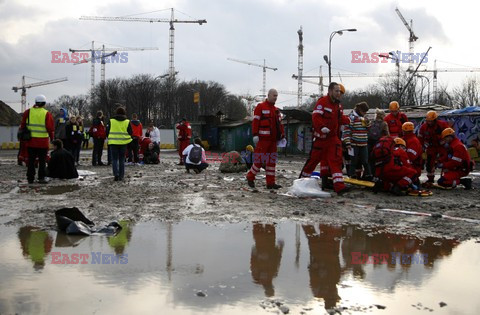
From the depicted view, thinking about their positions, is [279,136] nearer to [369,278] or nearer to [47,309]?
[369,278]

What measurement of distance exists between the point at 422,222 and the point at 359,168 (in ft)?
15.8

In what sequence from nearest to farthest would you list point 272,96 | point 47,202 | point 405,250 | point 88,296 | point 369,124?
point 88,296
point 405,250
point 47,202
point 272,96
point 369,124

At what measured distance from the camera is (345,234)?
5625 mm

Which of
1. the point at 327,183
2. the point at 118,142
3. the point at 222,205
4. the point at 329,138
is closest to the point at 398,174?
the point at 327,183

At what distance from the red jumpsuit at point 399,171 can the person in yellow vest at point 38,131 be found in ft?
22.6

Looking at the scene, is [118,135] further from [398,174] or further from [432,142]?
[432,142]

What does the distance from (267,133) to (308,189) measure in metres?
1.47

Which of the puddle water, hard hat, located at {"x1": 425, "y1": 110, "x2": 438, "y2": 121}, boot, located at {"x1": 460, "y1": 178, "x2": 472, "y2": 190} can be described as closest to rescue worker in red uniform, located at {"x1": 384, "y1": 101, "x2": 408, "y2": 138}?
hard hat, located at {"x1": 425, "y1": 110, "x2": 438, "y2": 121}

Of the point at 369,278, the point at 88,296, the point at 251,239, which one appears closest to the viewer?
the point at 88,296

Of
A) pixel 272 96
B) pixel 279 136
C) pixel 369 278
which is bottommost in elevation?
pixel 369 278

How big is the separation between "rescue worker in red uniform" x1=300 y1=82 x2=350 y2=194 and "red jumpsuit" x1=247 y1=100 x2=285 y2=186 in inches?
33.0

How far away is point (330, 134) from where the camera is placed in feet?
29.1

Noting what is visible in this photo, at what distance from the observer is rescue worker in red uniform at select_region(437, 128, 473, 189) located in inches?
408

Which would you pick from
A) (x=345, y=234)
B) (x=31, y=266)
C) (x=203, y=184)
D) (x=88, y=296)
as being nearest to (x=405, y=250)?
(x=345, y=234)
